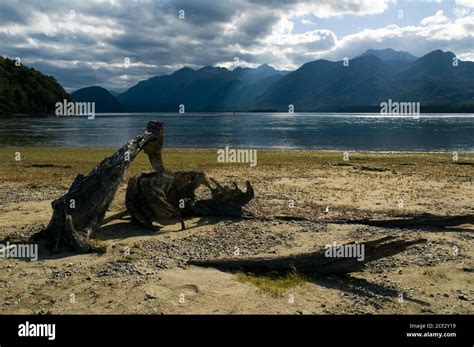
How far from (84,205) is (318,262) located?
10.1 meters

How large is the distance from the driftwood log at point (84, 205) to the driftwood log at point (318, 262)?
6550 millimetres

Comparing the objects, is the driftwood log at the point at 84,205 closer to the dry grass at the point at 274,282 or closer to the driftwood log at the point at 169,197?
the driftwood log at the point at 169,197

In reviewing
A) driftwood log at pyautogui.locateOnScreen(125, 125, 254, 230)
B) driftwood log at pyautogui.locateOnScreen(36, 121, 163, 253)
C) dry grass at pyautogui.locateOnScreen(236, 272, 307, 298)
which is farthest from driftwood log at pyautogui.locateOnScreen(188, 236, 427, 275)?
driftwood log at pyautogui.locateOnScreen(36, 121, 163, 253)

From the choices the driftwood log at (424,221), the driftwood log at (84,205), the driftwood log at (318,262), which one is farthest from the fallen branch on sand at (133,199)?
the driftwood log at (424,221)

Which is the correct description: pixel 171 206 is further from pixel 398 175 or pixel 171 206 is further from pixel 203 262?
pixel 398 175

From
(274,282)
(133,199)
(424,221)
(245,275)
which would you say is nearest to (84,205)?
(133,199)

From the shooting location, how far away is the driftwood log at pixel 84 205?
16375 millimetres

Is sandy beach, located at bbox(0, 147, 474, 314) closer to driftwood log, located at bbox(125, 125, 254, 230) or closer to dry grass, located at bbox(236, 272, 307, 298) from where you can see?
dry grass, located at bbox(236, 272, 307, 298)

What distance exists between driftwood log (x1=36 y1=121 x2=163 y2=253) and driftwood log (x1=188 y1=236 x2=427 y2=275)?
21.5 ft

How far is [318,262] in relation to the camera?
14156 millimetres
